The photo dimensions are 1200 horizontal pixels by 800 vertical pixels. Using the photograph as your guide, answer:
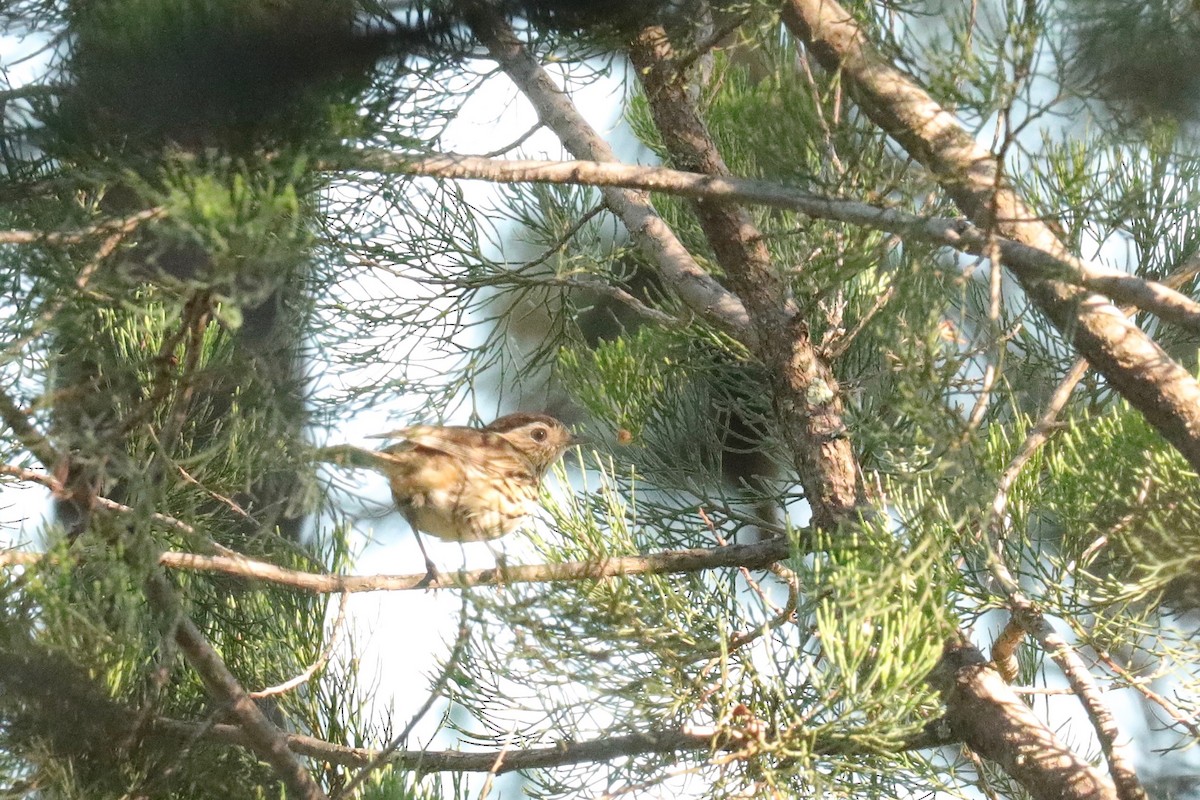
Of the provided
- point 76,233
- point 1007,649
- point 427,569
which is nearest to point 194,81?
point 76,233

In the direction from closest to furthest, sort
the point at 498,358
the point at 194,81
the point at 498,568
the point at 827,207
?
the point at 194,81 < the point at 827,207 < the point at 498,568 < the point at 498,358

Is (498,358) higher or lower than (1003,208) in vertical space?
higher

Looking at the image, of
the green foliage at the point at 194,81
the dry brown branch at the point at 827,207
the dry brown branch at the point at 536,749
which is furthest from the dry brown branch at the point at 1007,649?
the green foliage at the point at 194,81

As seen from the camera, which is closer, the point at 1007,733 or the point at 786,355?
A: the point at 1007,733

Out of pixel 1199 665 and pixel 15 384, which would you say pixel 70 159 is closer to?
pixel 15 384

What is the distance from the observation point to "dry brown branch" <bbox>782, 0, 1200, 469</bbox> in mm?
1217

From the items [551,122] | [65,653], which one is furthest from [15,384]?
[551,122]

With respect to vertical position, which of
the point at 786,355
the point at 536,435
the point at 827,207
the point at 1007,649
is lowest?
the point at 1007,649

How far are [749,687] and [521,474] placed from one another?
984mm

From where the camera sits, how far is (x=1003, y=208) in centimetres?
125

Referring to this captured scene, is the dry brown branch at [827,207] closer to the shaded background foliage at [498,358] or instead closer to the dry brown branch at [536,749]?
the shaded background foliage at [498,358]

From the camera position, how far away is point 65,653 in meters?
1.46

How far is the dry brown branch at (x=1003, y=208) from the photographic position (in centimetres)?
122

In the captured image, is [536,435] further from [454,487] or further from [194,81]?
[194,81]
